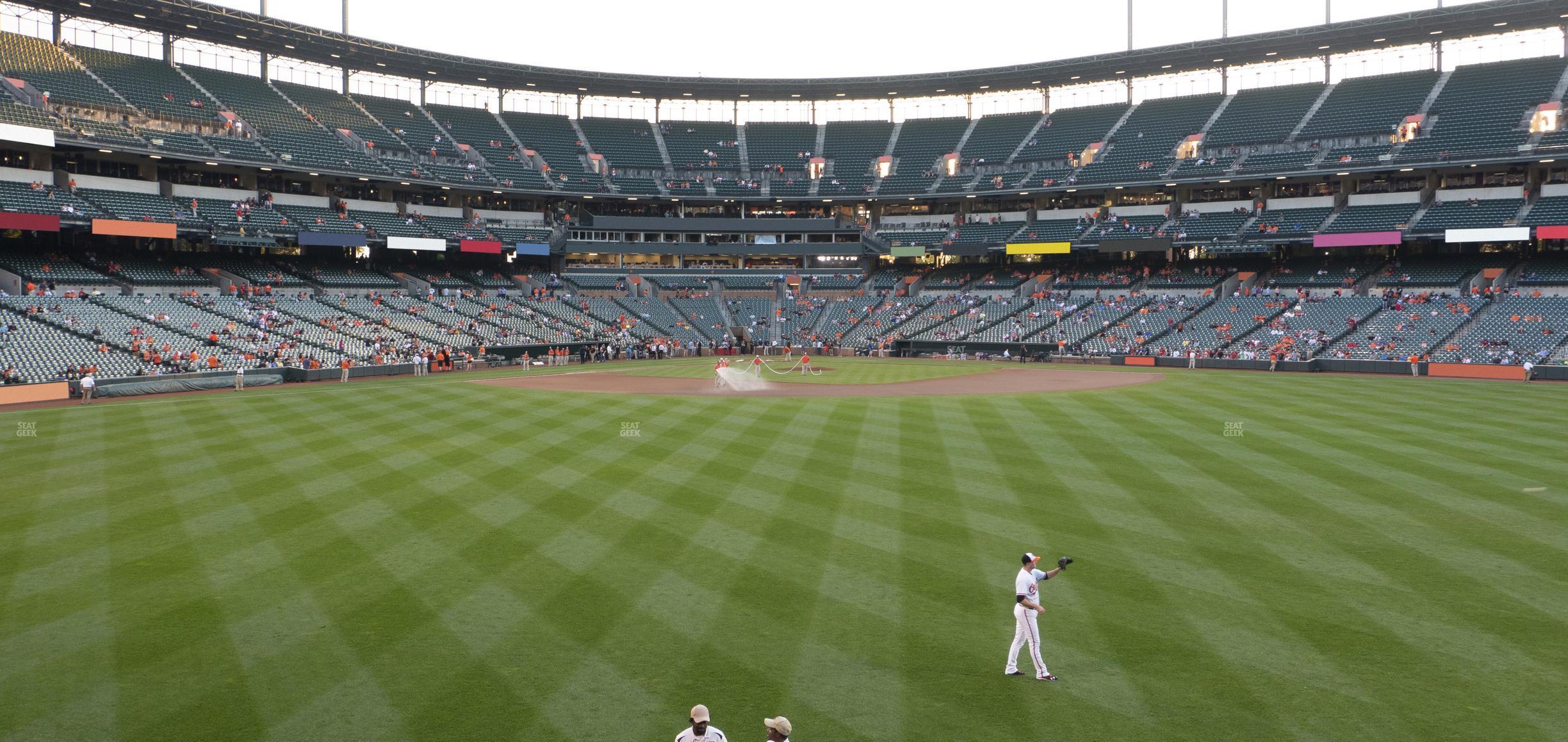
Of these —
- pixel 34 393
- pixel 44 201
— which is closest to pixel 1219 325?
pixel 34 393

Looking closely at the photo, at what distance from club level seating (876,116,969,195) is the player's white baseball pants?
76.5 m

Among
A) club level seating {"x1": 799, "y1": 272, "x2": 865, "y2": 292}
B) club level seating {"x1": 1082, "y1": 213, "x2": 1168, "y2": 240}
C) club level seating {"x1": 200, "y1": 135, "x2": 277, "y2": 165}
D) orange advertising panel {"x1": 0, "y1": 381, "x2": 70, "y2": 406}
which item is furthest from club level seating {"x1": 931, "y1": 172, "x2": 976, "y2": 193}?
orange advertising panel {"x1": 0, "y1": 381, "x2": 70, "y2": 406}

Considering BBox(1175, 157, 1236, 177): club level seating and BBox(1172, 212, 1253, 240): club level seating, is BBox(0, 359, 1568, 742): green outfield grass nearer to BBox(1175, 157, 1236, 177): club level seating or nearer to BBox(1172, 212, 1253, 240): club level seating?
BBox(1172, 212, 1253, 240): club level seating

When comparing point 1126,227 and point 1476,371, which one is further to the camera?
point 1126,227

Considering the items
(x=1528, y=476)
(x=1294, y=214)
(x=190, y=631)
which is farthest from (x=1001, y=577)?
(x=1294, y=214)

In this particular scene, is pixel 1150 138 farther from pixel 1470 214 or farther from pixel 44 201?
pixel 44 201

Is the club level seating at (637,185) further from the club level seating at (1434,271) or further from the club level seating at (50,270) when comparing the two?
the club level seating at (1434,271)

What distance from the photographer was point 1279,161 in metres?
66.4

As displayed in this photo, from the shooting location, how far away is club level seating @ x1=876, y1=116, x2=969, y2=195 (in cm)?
8506

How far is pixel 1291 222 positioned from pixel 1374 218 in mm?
5232

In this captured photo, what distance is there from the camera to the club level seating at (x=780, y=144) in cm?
9125

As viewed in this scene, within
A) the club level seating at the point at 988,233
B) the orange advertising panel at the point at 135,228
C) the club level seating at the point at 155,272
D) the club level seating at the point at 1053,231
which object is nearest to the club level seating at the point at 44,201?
the orange advertising panel at the point at 135,228

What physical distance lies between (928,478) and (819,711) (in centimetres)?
1110

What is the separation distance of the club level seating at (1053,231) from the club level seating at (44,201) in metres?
68.4
